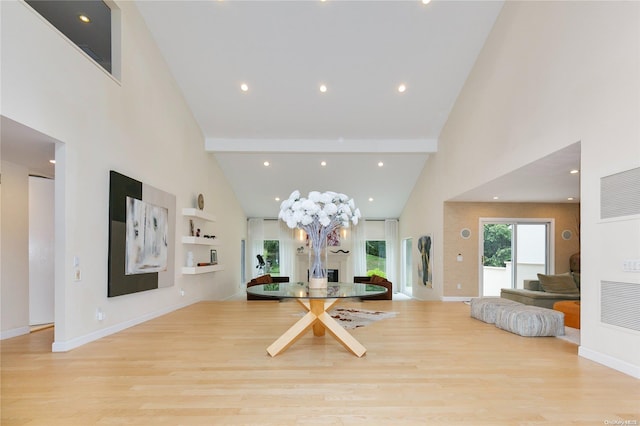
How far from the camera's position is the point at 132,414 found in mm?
2402

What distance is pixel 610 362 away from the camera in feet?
11.1

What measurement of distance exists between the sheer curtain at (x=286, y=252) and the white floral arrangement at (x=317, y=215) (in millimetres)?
8771

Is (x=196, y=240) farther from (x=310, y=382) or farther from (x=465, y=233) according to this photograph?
(x=465, y=233)

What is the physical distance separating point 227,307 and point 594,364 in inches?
213

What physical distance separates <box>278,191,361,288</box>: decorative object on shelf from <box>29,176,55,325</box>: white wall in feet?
12.3

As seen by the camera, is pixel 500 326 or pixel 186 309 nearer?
pixel 500 326

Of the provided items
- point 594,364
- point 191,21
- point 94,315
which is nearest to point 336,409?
point 594,364

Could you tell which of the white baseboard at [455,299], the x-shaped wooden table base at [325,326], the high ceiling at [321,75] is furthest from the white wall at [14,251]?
the white baseboard at [455,299]

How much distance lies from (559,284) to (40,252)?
28.6ft

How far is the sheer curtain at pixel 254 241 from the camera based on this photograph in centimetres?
1294

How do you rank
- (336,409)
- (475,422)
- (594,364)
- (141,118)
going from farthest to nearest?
(141,118) → (594,364) → (336,409) → (475,422)

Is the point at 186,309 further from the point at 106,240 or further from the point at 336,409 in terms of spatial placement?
the point at 336,409

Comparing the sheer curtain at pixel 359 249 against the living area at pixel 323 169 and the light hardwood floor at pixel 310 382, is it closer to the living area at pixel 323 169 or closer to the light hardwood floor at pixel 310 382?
the living area at pixel 323 169

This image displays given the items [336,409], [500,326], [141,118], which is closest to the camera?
[336,409]
